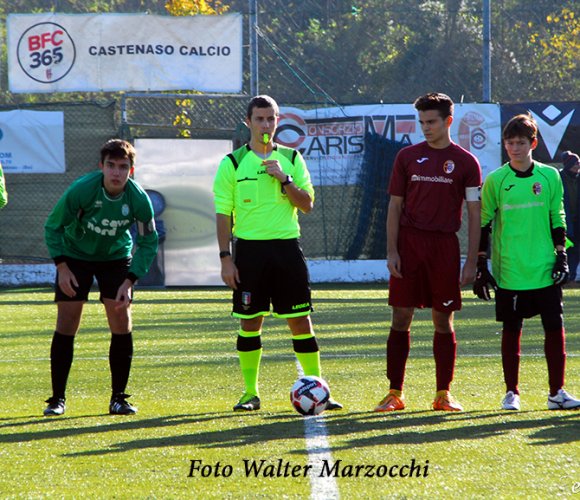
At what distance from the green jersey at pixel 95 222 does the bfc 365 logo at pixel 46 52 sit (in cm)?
1207

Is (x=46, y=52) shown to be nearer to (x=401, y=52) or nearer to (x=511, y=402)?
(x=511, y=402)

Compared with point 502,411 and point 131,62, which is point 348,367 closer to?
point 502,411

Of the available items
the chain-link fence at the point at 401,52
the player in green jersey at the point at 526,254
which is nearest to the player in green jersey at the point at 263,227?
the player in green jersey at the point at 526,254

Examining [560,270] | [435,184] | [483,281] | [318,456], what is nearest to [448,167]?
[435,184]

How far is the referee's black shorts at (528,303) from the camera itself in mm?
7289

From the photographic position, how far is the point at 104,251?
7387mm

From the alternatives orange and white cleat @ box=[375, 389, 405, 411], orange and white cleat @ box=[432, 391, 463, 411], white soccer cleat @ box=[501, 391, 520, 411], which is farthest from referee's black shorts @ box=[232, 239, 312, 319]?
white soccer cleat @ box=[501, 391, 520, 411]

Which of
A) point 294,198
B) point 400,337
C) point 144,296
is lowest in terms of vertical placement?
point 144,296

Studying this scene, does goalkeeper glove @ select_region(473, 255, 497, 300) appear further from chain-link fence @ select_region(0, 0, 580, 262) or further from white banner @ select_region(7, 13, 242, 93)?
chain-link fence @ select_region(0, 0, 580, 262)

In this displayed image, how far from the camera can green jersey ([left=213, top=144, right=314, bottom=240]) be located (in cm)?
723

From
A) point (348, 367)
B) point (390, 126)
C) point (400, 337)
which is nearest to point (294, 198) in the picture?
point (400, 337)

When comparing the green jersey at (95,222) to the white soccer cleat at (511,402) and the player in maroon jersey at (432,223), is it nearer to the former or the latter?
the player in maroon jersey at (432,223)

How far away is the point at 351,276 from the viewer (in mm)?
19516

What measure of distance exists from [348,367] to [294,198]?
8.90ft
